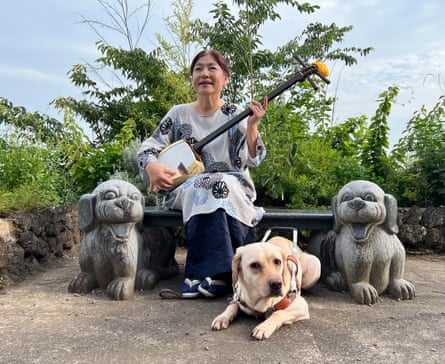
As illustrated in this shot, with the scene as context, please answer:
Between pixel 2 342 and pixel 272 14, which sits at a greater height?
pixel 272 14

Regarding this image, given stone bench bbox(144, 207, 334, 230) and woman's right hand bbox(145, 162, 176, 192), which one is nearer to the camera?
woman's right hand bbox(145, 162, 176, 192)

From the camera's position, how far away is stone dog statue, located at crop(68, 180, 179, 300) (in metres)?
2.94

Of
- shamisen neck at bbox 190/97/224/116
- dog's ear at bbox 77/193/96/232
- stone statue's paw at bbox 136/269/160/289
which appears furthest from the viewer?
shamisen neck at bbox 190/97/224/116

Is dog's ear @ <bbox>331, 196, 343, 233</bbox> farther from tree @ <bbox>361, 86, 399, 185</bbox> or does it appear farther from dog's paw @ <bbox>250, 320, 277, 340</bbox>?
tree @ <bbox>361, 86, 399, 185</bbox>

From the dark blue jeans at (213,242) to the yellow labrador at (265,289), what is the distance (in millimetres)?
463

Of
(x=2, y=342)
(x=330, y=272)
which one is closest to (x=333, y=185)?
(x=330, y=272)

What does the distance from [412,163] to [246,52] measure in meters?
5.13

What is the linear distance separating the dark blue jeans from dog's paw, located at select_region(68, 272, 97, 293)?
72 cm

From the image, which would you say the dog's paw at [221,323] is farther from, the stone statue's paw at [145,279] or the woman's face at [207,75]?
the woman's face at [207,75]

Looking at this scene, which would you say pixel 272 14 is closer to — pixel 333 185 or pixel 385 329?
pixel 333 185

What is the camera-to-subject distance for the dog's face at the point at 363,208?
282cm

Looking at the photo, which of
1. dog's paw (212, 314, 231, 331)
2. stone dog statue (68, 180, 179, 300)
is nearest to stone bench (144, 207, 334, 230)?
stone dog statue (68, 180, 179, 300)

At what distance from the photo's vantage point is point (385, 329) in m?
2.29

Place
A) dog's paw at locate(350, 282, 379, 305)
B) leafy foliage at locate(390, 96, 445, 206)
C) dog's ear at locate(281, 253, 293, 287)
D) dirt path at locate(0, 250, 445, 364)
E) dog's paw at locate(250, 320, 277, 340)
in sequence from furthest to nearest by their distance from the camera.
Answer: leafy foliage at locate(390, 96, 445, 206)
dog's paw at locate(350, 282, 379, 305)
dog's ear at locate(281, 253, 293, 287)
dog's paw at locate(250, 320, 277, 340)
dirt path at locate(0, 250, 445, 364)
